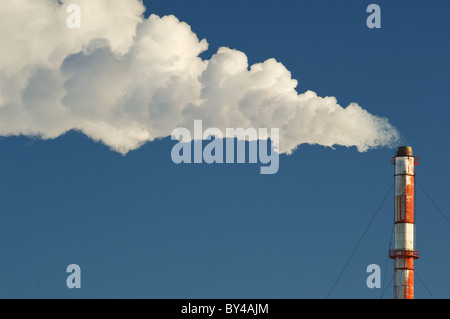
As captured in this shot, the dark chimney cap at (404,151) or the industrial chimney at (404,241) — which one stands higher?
the dark chimney cap at (404,151)

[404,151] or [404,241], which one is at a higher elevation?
[404,151]

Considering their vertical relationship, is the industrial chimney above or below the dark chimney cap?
below

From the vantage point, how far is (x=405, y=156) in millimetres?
99250
